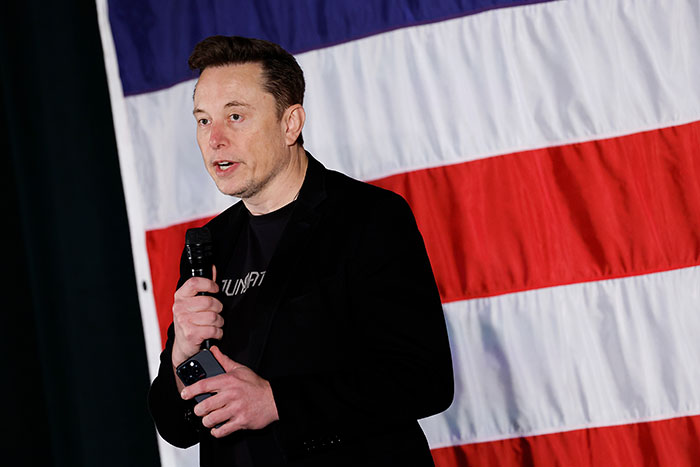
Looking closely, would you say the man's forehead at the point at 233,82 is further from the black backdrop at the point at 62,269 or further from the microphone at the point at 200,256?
the black backdrop at the point at 62,269

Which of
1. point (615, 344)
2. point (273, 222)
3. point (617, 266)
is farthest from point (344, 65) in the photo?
point (615, 344)

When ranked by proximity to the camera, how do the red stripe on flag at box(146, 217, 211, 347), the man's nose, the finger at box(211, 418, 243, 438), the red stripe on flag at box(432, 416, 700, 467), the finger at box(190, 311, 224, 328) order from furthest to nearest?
the red stripe on flag at box(146, 217, 211, 347)
the red stripe on flag at box(432, 416, 700, 467)
the man's nose
the finger at box(190, 311, 224, 328)
the finger at box(211, 418, 243, 438)

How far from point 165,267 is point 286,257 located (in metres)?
0.89

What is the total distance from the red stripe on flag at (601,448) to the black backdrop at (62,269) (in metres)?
1.03

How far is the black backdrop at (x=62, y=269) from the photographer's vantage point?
215 cm

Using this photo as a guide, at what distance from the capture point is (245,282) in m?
1.36

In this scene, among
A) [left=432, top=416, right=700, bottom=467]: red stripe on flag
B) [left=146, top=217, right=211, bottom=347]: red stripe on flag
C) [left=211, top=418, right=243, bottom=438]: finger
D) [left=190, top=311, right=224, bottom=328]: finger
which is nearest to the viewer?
[left=211, top=418, right=243, bottom=438]: finger

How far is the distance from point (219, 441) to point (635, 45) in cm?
133

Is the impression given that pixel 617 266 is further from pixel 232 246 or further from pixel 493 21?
pixel 232 246

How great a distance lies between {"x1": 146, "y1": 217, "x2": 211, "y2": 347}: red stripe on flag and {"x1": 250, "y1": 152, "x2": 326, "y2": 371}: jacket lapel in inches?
31.4

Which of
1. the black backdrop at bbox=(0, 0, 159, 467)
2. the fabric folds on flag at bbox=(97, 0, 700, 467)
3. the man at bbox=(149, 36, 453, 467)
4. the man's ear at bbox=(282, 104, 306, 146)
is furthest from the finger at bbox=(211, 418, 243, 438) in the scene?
the black backdrop at bbox=(0, 0, 159, 467)

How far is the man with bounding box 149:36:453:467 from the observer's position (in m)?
1.13

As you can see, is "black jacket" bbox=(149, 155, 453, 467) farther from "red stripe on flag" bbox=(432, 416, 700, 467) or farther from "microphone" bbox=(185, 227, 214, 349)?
"red stripe on flag" bbox=(432, 416, 700, 467)

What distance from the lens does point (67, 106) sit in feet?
7.28
